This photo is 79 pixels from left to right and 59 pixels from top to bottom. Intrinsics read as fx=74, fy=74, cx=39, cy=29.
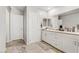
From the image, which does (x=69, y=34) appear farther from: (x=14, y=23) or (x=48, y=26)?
(x=14, y=23)

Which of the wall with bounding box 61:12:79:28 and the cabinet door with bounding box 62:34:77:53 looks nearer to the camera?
the cabinet door with bounding box 62:34:77:53

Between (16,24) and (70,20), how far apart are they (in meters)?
4.20

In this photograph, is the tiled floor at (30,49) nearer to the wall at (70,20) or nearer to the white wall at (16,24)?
the wall at (70,20)

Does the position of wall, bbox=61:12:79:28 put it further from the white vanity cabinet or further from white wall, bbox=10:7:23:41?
white wall, bbox=10:7:23:41

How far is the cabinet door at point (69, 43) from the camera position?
235cm

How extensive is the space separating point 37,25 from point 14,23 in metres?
2.12

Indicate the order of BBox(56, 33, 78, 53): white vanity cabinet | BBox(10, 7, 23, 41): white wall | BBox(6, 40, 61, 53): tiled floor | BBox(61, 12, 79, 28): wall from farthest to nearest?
BBox(10, 7, 23, 41): white wall
BBox(61, 12, 79, 28): wall
BBox(6, 40, 61, 53): tiled floor
BBox(56, 33, 78, 53): white vanity cabinet

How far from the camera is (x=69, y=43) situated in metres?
2.55

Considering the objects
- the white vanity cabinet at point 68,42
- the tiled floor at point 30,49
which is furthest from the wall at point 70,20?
the tiled floor at point 30,49

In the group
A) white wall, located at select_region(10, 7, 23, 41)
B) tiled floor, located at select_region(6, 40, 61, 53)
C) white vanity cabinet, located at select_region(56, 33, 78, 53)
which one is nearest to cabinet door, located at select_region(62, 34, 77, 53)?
white vanity cabinet, located at select_region(56, 33, 78, 53)

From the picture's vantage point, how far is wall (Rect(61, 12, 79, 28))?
365 centimetres

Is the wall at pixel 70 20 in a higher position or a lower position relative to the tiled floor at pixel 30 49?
higher
